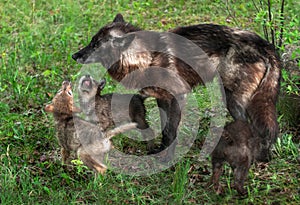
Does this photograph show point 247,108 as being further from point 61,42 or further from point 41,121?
point 61,42

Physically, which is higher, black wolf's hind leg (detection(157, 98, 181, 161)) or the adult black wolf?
the adult black wolf

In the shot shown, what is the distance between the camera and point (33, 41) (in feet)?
27.0

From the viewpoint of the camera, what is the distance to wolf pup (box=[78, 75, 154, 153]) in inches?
228

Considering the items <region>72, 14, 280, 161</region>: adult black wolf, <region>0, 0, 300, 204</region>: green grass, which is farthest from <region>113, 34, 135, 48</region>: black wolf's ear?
<region>0, 0, 300, 204</region>: green grass

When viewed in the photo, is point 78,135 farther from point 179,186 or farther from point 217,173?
point 217,173

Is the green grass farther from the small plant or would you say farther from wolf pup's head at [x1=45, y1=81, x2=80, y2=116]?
wolf pup's head at [x1=45, y1=81, x2=80, y2=116]

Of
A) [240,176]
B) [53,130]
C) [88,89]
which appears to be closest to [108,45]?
[88,89]

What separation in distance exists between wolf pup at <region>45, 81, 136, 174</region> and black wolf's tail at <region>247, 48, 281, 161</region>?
1476 millimetres

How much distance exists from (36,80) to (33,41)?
113 centimetres

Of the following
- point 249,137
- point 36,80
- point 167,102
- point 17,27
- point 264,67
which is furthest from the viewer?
point 17,27

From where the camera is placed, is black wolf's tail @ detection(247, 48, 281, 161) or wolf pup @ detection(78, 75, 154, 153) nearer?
black wolf's tail @ detection(247, 48, 281, 161)

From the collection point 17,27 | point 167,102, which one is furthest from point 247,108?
point 17,27

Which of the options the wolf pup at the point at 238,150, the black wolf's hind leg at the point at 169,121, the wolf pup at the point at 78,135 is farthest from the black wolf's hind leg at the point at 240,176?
the wolf pup at the point at 78,135

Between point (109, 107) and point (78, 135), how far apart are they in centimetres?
75
